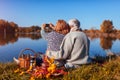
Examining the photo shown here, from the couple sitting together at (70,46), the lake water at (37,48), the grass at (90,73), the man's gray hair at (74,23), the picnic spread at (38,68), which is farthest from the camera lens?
the lake water at (37,48)

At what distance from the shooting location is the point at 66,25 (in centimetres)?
740

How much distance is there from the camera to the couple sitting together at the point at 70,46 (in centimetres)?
711

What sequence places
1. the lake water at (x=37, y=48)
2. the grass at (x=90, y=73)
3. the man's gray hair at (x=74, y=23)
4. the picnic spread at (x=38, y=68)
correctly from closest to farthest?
the grass at (x=90, y=73)
the picnic spread at (x=38, y=68)
the man's gray hair at (x=74, y=23)
the lake water at (x=37, y=48)

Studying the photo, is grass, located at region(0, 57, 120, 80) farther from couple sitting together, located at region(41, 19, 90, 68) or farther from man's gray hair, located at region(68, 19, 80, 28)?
man's gray hair, located at region(68, 19, 80, 28)

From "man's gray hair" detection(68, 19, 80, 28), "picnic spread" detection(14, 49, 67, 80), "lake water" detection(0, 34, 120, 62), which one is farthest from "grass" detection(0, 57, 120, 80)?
"lake water" detection(0, 34, 120, 62)

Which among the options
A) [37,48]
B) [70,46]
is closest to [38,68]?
[70,46]

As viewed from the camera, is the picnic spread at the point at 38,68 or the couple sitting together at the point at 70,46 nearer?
the picnic spread at the point at 38,68

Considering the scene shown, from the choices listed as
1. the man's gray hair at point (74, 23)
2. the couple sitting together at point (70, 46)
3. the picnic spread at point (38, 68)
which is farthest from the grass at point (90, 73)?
the man's gray hair at point (74, 23)

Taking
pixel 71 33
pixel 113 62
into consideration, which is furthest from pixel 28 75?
pixel 113 62

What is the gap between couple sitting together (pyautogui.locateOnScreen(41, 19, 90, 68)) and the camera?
7109 mm

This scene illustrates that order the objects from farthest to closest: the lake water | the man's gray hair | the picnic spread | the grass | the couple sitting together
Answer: the lake water → the man's gray hair → the couple sitting together → the picnic spread → the grass

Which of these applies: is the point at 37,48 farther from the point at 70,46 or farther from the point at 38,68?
the point at 38,68

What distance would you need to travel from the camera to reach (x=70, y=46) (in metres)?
7.12

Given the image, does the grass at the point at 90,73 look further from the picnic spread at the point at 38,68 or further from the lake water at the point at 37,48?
the lake water at the point at 37,48
